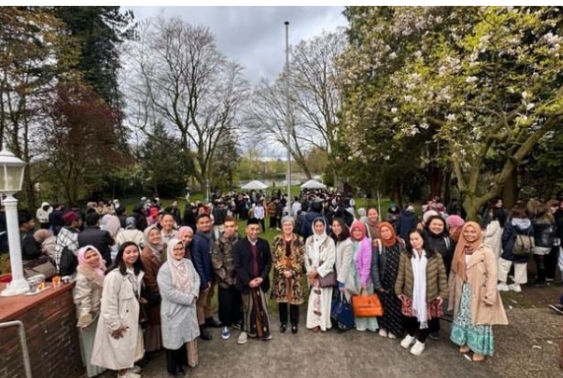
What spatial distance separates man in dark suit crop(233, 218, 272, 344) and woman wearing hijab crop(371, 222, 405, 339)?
151 cm

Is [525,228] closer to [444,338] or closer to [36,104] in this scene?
[444,338]

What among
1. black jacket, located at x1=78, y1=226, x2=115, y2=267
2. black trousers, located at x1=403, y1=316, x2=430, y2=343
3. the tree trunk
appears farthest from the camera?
the tree trunk

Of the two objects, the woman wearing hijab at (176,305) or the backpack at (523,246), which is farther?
the backpack at (523,246)

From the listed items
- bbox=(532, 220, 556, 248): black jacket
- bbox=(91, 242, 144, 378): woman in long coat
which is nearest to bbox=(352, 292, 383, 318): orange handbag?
bbox=(91, 242, 144, 378): woman in long coat

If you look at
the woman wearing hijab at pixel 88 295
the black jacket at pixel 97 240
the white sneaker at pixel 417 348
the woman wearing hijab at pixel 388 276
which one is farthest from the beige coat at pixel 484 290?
the black jacket at pixel 97 240

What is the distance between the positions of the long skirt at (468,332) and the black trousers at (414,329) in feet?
1.18

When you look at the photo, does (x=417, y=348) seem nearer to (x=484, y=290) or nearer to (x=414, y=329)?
(x=414, y=329)

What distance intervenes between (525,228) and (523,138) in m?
2.63

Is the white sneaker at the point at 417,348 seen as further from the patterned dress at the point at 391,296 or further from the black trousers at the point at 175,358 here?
the black trousers at the point at 175,358

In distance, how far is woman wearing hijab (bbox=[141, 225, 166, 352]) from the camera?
373 centimetres

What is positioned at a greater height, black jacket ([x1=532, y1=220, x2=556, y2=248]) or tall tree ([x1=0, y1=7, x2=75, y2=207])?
tall tree ([x1=0, y1=7, x2=75, y2=207])

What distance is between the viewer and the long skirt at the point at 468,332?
12.0 feet

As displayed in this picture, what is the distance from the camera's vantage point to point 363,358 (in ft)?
12.4

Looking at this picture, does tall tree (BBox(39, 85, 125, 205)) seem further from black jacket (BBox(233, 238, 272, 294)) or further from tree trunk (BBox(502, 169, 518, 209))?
tree trunk (BBox(502, 169, 518, 209))
